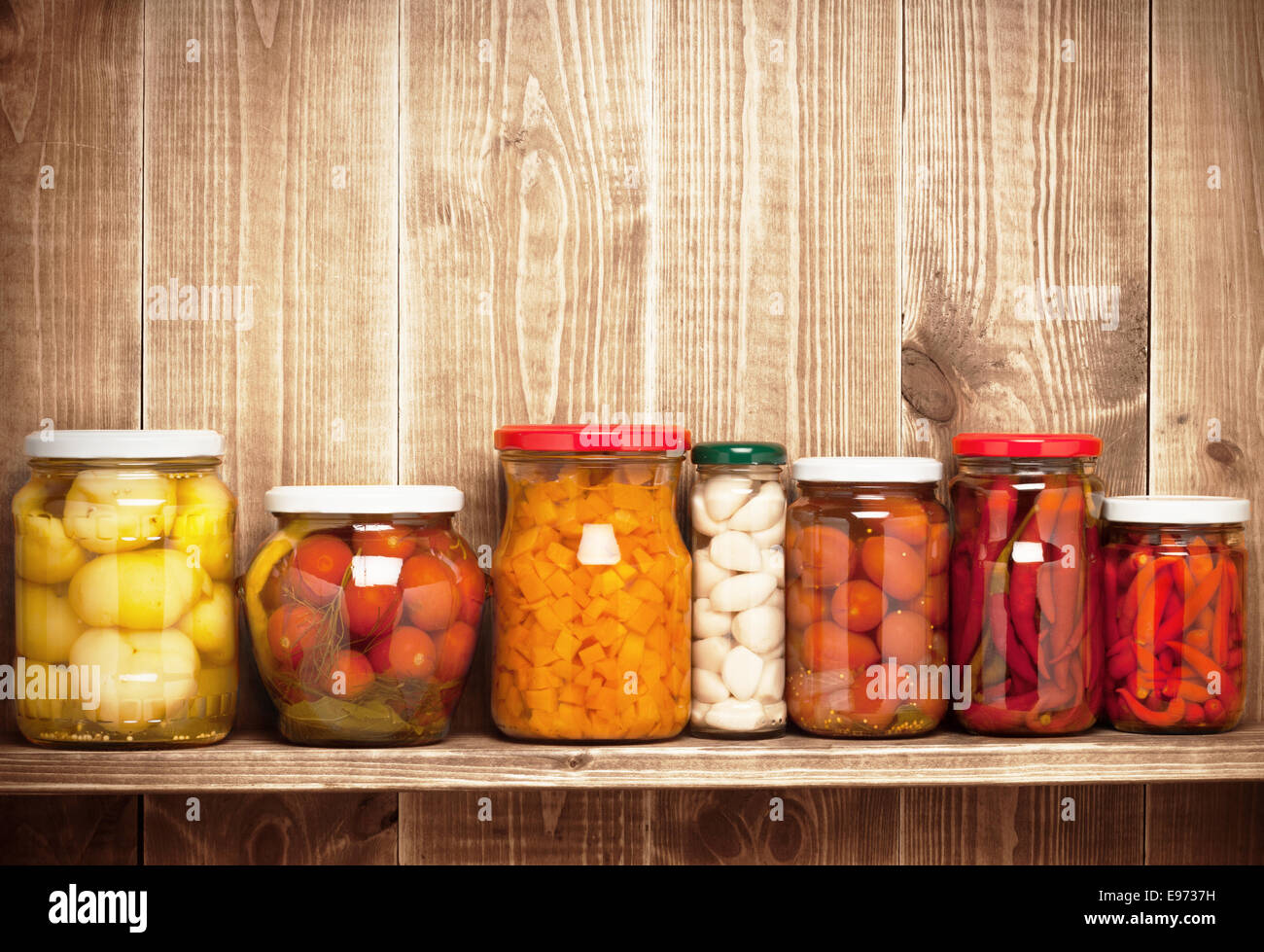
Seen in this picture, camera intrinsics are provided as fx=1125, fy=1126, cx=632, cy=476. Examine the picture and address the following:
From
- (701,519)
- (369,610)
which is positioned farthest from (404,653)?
(701,519)

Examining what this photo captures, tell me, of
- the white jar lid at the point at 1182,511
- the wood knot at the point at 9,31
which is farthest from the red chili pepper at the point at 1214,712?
the wood knot at the point at 9,31

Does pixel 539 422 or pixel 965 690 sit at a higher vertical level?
pixel 539 422

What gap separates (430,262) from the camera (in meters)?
1.01

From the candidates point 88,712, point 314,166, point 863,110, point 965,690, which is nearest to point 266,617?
point 88,712

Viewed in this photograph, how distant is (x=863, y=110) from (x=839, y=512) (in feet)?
1.26

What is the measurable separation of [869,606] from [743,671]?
113 millimetres

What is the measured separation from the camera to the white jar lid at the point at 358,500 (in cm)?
87

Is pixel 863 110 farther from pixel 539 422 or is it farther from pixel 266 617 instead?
pixel 266 617

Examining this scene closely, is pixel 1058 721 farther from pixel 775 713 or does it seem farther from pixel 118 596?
pixel 118 596

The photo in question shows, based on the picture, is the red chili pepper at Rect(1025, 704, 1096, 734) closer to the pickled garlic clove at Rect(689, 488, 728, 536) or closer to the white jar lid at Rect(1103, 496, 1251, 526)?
the white jar lid at Rect(1103, 496, 1251, 526)

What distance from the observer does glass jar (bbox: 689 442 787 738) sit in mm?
903

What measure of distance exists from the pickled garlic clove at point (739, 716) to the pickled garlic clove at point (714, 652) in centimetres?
3

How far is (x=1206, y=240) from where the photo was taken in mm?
1039
